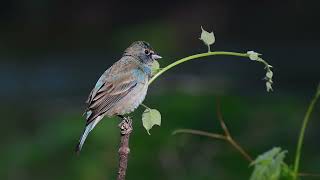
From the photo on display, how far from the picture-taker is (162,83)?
15.2 meters

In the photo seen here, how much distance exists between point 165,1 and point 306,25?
363 cm

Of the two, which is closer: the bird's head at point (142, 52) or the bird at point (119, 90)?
the bird at point (119, 90)

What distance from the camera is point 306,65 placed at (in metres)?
17.8

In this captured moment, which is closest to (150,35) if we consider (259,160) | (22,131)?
(22,131)

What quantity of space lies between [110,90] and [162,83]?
1031 cm

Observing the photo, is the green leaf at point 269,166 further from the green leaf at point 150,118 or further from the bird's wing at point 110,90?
the bird's wing at point 110,90

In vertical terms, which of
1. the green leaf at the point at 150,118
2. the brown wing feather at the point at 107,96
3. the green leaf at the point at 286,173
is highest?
the green leaf at the point at 150,118

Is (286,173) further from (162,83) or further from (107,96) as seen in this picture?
(162,83)

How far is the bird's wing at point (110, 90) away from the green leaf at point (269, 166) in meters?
1.53

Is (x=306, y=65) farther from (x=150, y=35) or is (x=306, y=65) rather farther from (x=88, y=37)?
(x=88, y=37)

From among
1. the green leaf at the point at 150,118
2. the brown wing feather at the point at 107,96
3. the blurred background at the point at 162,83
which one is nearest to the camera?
the green leaf at the point at 150,118

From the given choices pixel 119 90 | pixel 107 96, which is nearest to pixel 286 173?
pixel 107 96

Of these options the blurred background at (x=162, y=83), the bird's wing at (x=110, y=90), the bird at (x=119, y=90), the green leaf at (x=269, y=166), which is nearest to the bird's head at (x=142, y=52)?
the bird at (x=119, y=90)

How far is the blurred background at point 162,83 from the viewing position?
32.5 feet
